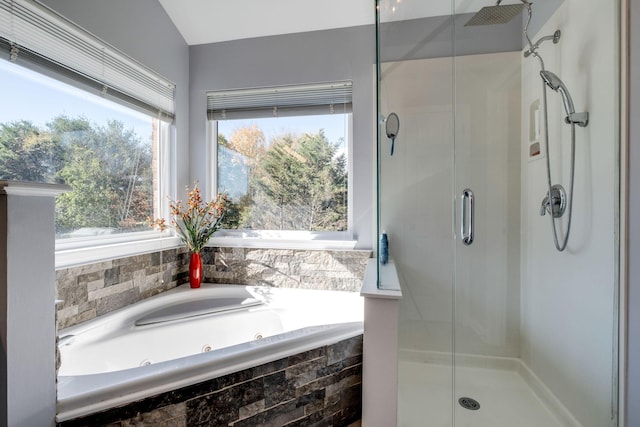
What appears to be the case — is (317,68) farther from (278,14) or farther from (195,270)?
(195,270)

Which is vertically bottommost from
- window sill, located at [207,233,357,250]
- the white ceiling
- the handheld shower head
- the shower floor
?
the shower floor

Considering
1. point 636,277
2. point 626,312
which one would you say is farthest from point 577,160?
point 626,312

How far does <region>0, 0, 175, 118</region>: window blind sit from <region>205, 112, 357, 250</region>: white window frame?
500 mm

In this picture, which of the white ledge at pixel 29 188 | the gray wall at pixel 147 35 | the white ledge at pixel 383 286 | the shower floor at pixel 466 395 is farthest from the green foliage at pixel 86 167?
the shower floor at pixel 466 395

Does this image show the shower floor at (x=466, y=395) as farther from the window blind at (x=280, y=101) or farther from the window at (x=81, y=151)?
the window at (x=81, y=151)

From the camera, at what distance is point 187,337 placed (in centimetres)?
171

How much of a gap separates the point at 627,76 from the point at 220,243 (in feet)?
8.40

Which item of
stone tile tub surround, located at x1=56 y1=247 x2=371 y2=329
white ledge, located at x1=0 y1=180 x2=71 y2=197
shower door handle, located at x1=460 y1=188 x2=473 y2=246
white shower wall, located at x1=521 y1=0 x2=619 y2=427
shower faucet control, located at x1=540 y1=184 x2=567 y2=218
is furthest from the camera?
shower door handle, located at x1=460 y1=188 x2=473 y2=246

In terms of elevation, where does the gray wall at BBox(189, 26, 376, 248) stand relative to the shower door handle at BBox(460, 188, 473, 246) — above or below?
above

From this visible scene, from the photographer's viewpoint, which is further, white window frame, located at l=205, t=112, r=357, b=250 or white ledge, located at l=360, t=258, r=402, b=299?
white window frame, located at l=205, t=112, r=357, b=250

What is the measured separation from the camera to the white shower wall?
1271 millimetres

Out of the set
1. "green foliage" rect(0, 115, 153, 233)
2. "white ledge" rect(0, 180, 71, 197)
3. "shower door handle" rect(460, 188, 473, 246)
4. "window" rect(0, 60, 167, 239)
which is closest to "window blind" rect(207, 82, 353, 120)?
"window" rect(0, 60, 167, 239)

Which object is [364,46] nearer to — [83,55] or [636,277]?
[83,55]

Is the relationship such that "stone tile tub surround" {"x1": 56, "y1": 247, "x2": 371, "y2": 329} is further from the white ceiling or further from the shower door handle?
the white ceiling
